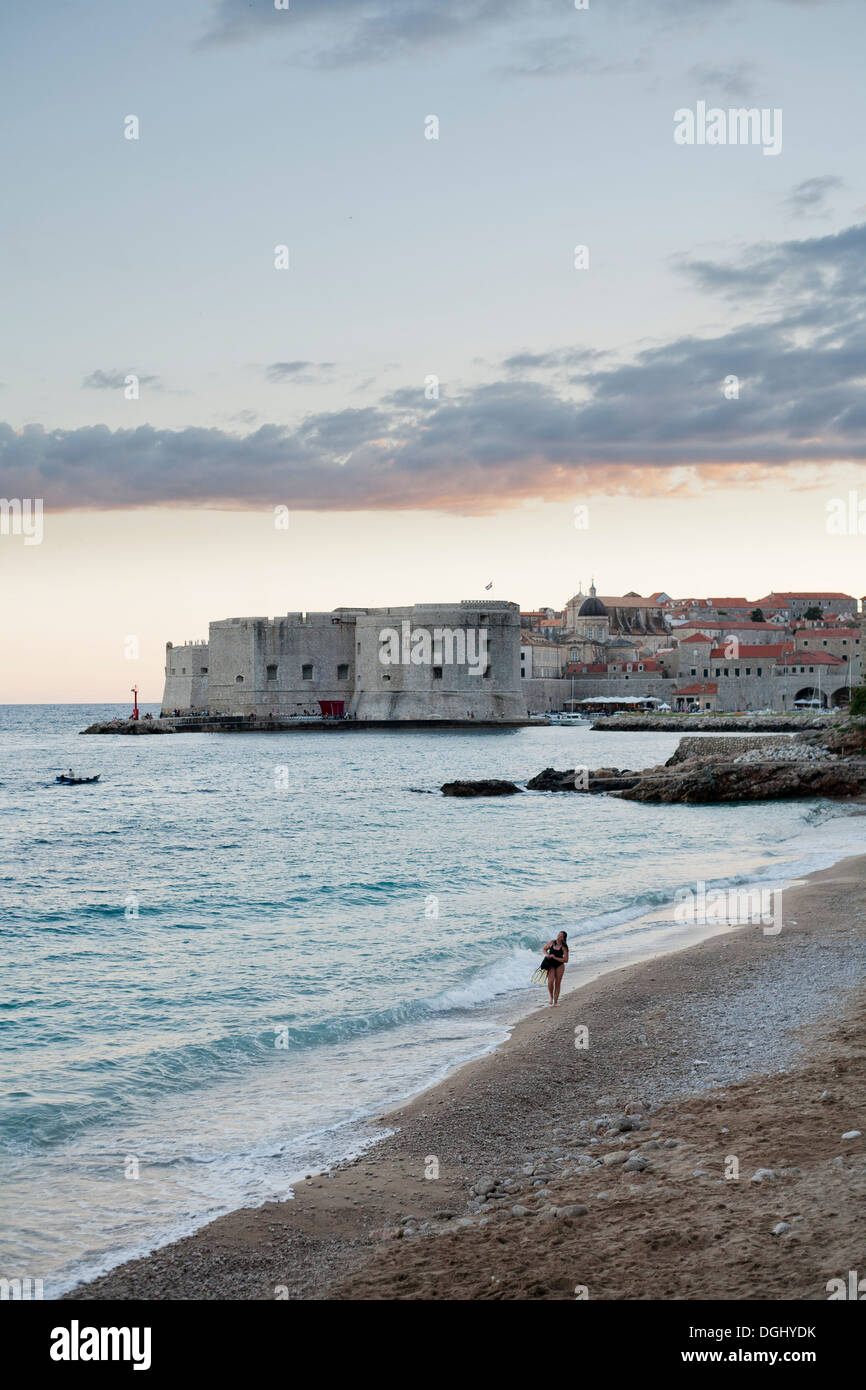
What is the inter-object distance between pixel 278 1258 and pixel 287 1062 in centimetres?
325

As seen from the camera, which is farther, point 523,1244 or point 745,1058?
point 745,1058

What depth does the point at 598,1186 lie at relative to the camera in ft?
15.7

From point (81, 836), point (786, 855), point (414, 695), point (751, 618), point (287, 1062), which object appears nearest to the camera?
point (287, 1062)

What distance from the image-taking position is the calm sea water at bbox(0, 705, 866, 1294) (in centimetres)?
587

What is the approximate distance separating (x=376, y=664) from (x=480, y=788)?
3295 centimetres

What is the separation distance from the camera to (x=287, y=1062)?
25.6 feet

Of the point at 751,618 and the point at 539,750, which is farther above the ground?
the point at 751,618

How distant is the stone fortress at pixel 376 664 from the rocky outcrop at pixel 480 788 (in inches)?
1191

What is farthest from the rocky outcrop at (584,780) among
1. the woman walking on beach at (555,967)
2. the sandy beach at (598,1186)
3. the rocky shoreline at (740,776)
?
the sandy beach at (598,1186)

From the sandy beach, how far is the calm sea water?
44 centimetres

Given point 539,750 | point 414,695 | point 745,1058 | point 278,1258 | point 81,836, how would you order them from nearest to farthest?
1. point 278,1258
2. point 745,1058
3. point 81,836
4. point 539,750
5. point 414,695

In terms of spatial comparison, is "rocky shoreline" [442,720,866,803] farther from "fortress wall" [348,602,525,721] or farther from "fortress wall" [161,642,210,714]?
"fortress wall" [161,642,210,714]
